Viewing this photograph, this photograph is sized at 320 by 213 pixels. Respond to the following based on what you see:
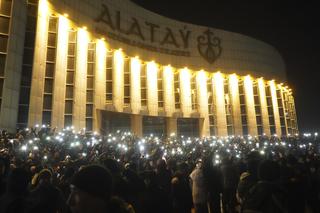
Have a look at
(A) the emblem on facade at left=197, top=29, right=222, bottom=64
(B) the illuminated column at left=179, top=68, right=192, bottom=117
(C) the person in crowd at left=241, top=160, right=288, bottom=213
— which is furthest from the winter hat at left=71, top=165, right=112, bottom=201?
(A) the emblem on facade at left=197, top=29, right=222, bottom=64

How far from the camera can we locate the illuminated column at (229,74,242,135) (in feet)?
125

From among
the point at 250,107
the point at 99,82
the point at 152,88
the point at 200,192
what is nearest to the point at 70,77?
the point at 99,82

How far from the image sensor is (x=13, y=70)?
768 inches

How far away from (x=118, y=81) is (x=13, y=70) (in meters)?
12.0

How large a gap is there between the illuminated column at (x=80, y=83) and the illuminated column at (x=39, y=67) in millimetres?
3444

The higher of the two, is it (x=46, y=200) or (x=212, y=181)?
(x=46, y=200)

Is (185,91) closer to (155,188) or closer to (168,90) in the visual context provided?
(168,90)

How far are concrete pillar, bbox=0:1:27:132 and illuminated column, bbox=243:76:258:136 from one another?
30.0m

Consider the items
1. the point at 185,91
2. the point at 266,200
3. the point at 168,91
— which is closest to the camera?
the point at 266,200

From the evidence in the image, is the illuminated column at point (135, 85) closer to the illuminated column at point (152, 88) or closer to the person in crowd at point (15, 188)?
the illuminated column at point (152, 88)

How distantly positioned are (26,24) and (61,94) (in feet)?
20.8

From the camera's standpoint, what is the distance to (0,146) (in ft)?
40.4

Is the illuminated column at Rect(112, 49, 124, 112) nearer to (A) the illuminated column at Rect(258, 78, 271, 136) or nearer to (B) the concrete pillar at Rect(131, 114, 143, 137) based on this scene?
Answer: (B) the concrete pillar at Rect(131, 114, 143, 137)

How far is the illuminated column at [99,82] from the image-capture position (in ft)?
88.6
